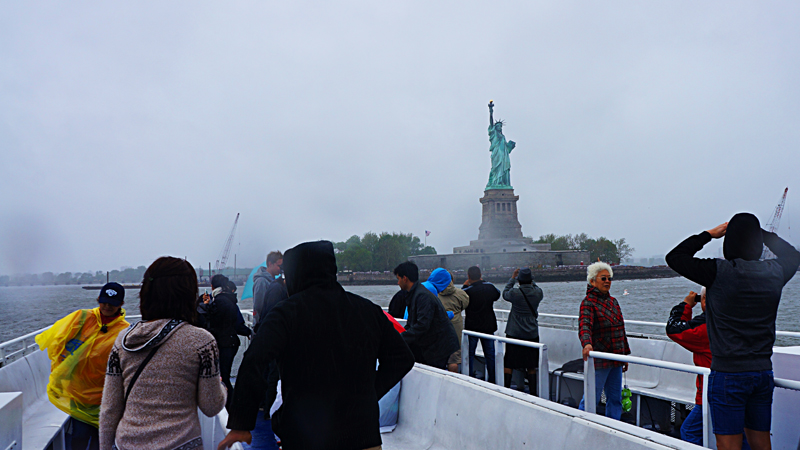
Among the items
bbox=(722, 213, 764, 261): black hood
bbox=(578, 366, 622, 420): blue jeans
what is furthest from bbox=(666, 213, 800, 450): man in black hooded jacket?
bbox=(578, 366, 622, 420): blue jeans

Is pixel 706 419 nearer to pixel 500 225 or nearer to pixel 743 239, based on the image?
pixel 743 239

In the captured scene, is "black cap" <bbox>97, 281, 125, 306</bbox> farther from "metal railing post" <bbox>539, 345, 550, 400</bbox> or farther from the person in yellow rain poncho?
"metal railing post" <bbox>539, 345, 550, 400</bbox>

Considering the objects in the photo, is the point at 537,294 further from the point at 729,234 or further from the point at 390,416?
the point at 729,234

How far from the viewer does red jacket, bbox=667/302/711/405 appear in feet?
14.7

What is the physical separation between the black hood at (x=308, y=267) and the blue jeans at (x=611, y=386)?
11.0 ft

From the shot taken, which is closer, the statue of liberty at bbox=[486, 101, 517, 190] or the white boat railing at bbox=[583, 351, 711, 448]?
the white boat railing at bbox=[583, 351, 711, 448]

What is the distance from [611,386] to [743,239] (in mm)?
2347

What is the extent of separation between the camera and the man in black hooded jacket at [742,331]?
10.7ft

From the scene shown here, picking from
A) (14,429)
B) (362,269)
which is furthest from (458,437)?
(362,269)

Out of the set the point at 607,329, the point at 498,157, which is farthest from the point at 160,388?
the point at 498,157

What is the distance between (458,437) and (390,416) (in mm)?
1104

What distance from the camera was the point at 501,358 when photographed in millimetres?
6266

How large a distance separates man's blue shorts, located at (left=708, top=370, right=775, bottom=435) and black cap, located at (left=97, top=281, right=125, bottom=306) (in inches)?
152

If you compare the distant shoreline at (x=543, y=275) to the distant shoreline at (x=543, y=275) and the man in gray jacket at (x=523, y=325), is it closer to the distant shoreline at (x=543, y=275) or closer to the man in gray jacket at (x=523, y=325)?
the distant shoreline at (x=543, y=275)
